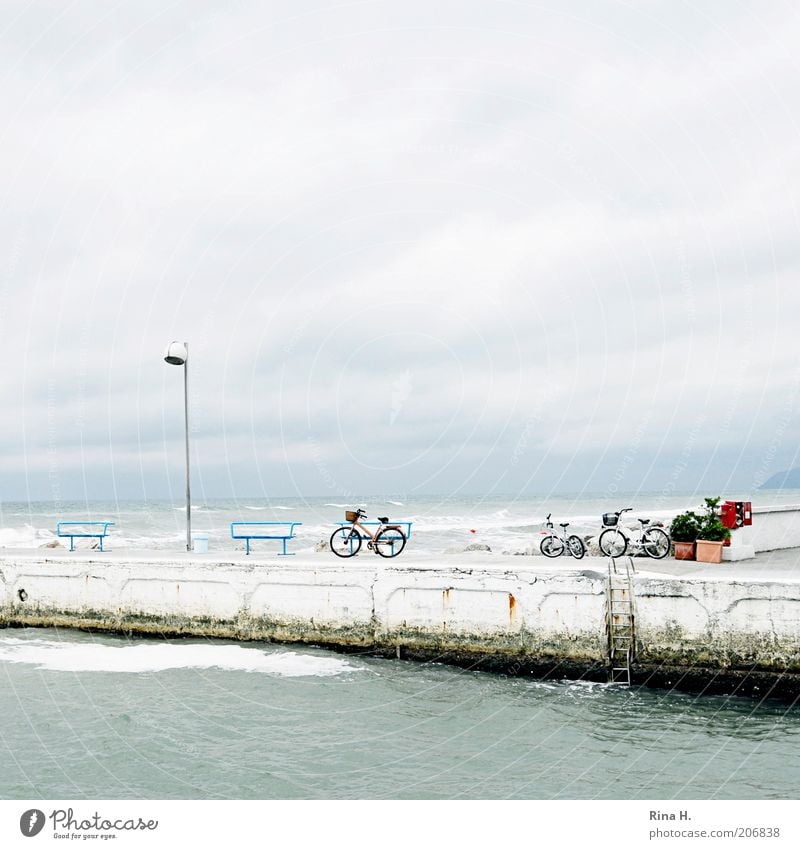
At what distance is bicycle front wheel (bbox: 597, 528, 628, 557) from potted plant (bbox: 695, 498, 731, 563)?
6.11 ft

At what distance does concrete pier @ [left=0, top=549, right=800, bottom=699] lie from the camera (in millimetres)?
13203

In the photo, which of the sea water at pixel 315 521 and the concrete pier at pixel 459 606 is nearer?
the concrete pier at pixel 459 606

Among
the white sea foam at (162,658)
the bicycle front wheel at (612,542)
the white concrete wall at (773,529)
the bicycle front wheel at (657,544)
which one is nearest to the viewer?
the white sea foam at (162,658)

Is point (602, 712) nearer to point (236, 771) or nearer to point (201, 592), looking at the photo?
point (236, 771)

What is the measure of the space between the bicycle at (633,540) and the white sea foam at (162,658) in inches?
286

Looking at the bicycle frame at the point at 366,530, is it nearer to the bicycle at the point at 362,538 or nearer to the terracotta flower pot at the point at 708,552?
the bicycle at the point at 362,538

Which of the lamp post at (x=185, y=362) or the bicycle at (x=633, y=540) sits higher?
the lamp post at (x=185, y=362)

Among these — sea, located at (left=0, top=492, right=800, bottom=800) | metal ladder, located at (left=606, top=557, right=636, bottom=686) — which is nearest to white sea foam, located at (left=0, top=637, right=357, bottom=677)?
sea, located at (left=0, top=492, right=800, bottom=800)

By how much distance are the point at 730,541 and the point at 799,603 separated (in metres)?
4.00

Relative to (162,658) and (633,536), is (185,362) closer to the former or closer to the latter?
(162,658)

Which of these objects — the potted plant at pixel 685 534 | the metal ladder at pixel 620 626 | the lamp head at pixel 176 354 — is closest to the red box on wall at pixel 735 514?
the potted plant at pixel 685 534

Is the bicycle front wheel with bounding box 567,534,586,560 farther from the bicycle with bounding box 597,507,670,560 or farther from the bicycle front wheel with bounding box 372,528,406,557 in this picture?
the bicycle front wheel with bounding box 372,528,406,557

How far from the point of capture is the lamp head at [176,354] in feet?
67.2
